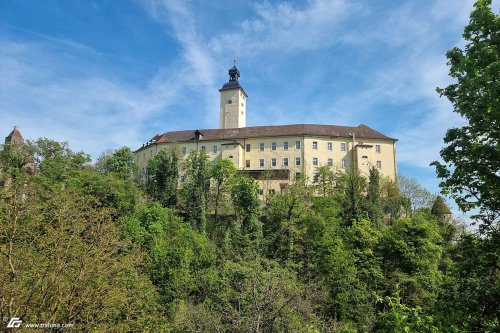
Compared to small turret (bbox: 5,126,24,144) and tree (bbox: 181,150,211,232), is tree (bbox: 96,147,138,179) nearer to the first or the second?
tree (bbox: 181,150,211,232)

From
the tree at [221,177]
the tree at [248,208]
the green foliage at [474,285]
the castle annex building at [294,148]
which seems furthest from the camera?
the castle annex building at [294,148]

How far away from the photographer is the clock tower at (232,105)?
223 feet

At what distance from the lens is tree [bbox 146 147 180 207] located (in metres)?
41.1

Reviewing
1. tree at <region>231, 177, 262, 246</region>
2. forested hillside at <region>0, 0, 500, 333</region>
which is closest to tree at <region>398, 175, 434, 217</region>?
forested hillside at <region>0, 0, 500, 333</region>

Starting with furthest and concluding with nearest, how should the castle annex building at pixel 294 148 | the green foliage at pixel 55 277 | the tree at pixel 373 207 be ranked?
the castle annex building at pixel 294 148 → the tree at pixel 373 207 → the green foliage at pixel 55 277

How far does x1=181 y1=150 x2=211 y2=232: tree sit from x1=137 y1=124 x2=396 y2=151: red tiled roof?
16.1 meters

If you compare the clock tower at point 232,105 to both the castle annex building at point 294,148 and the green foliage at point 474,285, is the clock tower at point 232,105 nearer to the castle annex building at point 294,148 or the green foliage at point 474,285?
the castle annex building at point 294,148

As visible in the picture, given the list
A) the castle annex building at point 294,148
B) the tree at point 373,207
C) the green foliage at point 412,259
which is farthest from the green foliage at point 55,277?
the castle annex building at point 294,148

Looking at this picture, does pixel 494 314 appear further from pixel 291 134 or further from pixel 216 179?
A: pixel 291 134

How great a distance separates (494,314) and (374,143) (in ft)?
166

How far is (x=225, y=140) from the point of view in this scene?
58906 millimetres

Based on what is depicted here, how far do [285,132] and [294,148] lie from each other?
3396 millimetres
